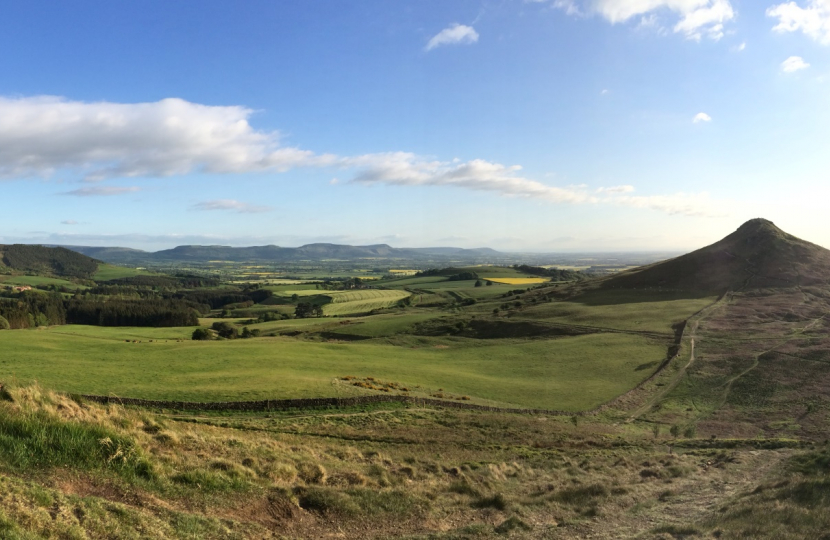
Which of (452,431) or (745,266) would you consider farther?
(745,266)

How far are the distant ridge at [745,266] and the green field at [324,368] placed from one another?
148 feet

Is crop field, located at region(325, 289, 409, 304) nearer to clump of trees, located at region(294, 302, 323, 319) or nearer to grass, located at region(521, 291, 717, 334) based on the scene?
clump of trees, located at region(294, 302, 323, 319)

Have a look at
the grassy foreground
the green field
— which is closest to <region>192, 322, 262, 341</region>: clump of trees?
the green field

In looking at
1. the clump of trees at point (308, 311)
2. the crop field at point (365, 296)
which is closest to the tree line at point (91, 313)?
the clump of trees at point (308, 311)

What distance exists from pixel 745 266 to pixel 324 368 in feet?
312

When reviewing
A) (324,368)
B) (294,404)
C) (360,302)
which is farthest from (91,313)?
(294,404)

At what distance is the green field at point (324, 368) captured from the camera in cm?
3491

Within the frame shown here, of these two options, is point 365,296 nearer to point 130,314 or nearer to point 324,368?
point 130,314

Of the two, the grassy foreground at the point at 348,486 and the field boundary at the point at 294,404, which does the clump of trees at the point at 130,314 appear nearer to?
the field boundary at the point at 294,404

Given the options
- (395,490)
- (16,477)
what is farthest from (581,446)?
(16,477)

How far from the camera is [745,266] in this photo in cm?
9775

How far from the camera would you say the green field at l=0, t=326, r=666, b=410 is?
34.9 m

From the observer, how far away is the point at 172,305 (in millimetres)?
140250

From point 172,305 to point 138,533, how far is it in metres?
147
